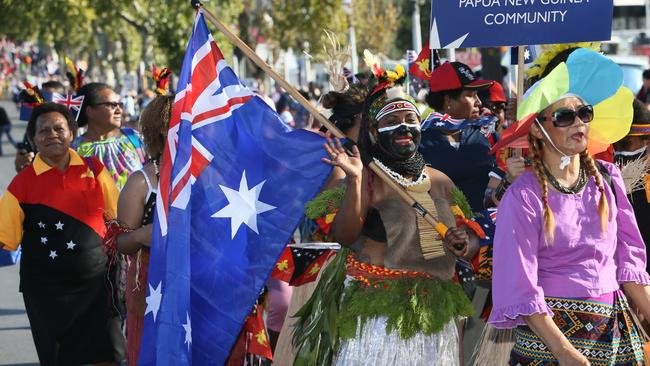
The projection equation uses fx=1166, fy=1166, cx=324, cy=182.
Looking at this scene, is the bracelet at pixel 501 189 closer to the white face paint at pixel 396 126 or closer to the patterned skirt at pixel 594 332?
the white face paint at pixel 396 126

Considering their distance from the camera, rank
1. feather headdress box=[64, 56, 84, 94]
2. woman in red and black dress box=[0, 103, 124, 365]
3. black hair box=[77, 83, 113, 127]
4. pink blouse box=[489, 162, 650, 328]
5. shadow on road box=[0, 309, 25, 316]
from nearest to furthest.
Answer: pink blouse box=[489, 162, 650, 328] < woman in red and black dress box=[0, 103, 124, 365] < black hair box=[77, 83, 113, 127] < feather headdress box=[64, 56, 84, 94] < shadow on road box=[0, 309, 25, 316]

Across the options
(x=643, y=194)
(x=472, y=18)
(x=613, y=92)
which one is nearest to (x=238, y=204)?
(x=472, y=18)

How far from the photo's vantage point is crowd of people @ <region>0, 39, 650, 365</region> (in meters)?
4.23

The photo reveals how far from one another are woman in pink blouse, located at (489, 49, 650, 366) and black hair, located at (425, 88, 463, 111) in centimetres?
307

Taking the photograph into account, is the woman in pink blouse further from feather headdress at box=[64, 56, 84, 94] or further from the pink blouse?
feather headdress at box=[64, 56, 84, 94]

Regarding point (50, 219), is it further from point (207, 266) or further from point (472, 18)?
point (472, 18)

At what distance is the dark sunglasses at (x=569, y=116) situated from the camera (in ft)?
14.0

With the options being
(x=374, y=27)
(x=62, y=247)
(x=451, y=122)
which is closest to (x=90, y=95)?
(x=62, y=247)

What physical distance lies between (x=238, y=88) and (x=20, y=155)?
4.91 metres

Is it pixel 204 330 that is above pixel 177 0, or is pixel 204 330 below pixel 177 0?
below

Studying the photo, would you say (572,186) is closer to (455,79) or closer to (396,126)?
(396,126)

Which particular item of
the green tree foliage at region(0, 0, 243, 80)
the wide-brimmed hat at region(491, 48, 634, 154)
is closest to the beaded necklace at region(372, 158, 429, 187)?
the wide-brimmed hat at region(491, 48, 634, 154)

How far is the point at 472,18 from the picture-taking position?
5.65 metres

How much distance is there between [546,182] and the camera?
4262 mm
